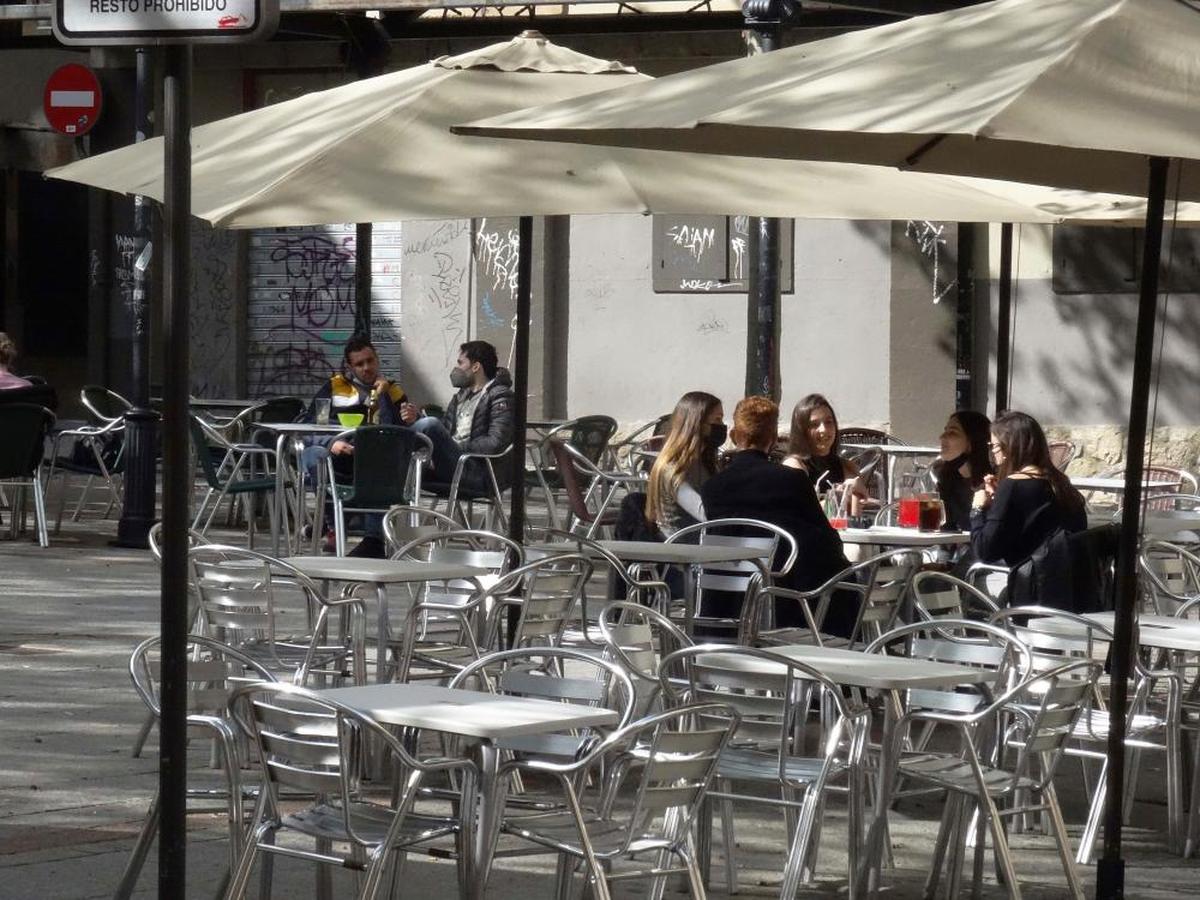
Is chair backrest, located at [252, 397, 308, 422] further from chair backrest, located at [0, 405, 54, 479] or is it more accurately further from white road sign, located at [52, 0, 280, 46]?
white road sign, located at [52, 0, 280, 46]

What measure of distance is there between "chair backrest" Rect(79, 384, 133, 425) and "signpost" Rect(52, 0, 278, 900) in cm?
1131

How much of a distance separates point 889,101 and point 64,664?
5472 millimetres

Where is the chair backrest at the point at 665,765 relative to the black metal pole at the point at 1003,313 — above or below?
below

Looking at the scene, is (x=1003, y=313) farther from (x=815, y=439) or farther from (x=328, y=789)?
(x=328, y=789)

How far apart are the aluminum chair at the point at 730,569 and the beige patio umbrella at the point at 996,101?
190 cm

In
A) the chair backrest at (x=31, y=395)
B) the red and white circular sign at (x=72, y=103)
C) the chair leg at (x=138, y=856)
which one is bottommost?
the chair leg at (x=138, y=856)

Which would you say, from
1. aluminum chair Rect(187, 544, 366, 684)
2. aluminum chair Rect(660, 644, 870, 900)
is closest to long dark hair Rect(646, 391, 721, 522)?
aluminum chair Rect(187, 544, 366, 684)

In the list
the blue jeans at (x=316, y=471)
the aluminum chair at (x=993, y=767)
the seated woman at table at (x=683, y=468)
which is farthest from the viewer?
the blue jeans at (x=316, y=471)

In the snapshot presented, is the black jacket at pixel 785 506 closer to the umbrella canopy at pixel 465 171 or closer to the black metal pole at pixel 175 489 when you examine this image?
the umbrella canopy at pixel 465 171

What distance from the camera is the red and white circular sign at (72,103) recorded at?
17.1m

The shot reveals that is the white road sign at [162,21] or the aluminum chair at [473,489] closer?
the white road sign at [162,21]

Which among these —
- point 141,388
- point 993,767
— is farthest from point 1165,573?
point 141,388

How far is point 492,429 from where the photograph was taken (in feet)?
43.5

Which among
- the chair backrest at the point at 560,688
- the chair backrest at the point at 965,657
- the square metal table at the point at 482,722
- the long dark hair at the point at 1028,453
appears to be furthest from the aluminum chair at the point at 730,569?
the square metal table at the point at 482,722
